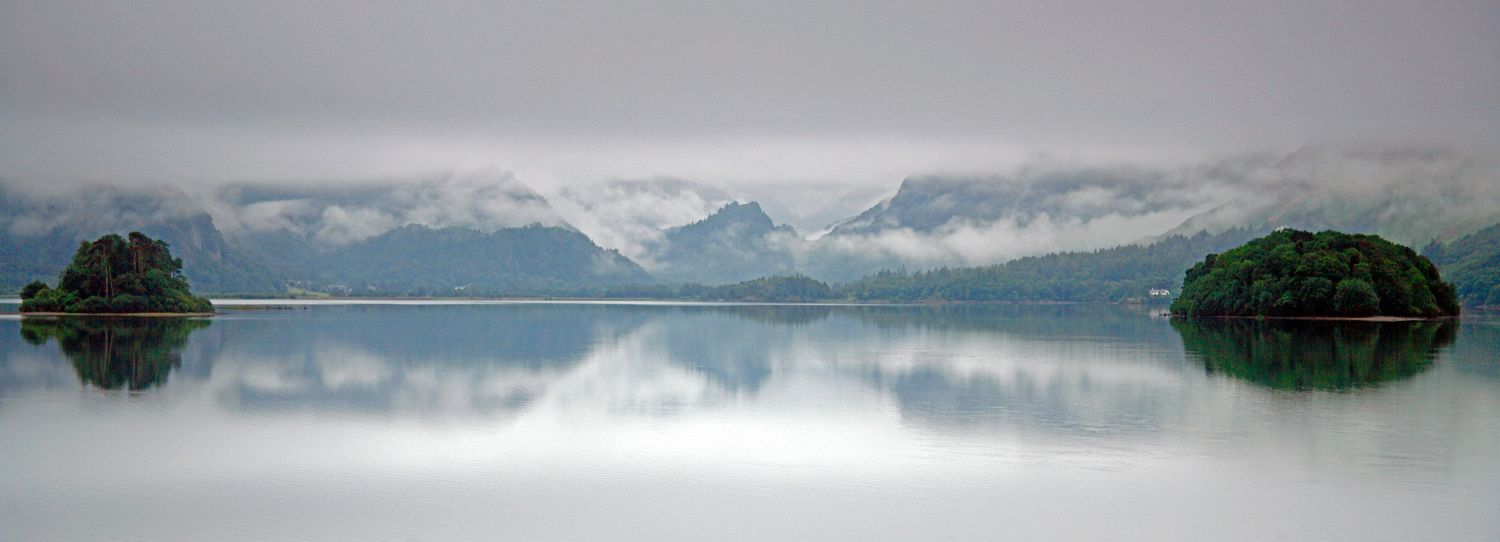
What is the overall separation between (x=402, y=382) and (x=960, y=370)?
20.3 m

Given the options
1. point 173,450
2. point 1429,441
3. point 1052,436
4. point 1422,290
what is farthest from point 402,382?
point 1422,290

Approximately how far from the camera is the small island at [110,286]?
10756cm

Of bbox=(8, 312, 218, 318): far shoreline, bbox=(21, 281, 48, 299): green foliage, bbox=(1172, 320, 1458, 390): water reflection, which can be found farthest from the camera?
bbox=(21, 281, 48, 299): green foliage

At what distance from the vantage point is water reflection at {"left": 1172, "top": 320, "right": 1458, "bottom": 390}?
4369cm

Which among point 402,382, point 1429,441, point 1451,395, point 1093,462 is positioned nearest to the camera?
point 1093,462

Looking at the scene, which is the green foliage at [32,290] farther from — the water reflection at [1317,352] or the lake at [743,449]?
the water reflection at [1317,352]

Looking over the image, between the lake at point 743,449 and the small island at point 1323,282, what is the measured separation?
6035cm

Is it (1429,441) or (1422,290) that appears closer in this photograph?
(1429,441)

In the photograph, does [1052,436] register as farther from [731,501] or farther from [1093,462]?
[731,501]

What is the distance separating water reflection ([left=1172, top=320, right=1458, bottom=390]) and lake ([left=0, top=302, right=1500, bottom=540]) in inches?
19.3

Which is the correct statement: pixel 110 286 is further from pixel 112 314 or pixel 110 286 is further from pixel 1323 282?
pixel 1323 282

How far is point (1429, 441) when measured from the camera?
26.8 meters

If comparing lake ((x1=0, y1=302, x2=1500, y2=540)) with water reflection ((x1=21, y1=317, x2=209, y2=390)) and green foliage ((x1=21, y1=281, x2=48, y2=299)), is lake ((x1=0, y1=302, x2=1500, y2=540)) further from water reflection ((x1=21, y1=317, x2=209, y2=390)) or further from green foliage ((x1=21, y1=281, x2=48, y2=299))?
green foliage ((x1=21, y1=281, x2=48, y2=299))

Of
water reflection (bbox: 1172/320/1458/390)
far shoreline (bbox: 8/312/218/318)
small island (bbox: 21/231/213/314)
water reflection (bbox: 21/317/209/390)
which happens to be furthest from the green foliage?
water reflection (bbox: 1172/320/1458/390)
